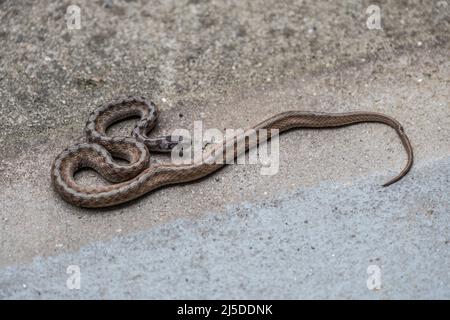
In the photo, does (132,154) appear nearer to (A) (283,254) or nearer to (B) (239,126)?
(B) (239,126)

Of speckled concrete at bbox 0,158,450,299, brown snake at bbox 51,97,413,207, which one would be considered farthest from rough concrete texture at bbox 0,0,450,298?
brown snake at bbox 51,97,413,207

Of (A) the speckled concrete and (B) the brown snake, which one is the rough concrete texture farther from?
(B) the brown snake

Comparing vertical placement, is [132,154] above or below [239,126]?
below

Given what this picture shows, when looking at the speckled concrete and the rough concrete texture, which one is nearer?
the speckled concrete

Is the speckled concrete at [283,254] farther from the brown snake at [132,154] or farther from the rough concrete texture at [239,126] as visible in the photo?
the brown snake at [132,154]

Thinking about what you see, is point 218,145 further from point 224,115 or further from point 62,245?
point 62,245

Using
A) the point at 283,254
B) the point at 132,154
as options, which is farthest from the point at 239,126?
the point at 283,254
